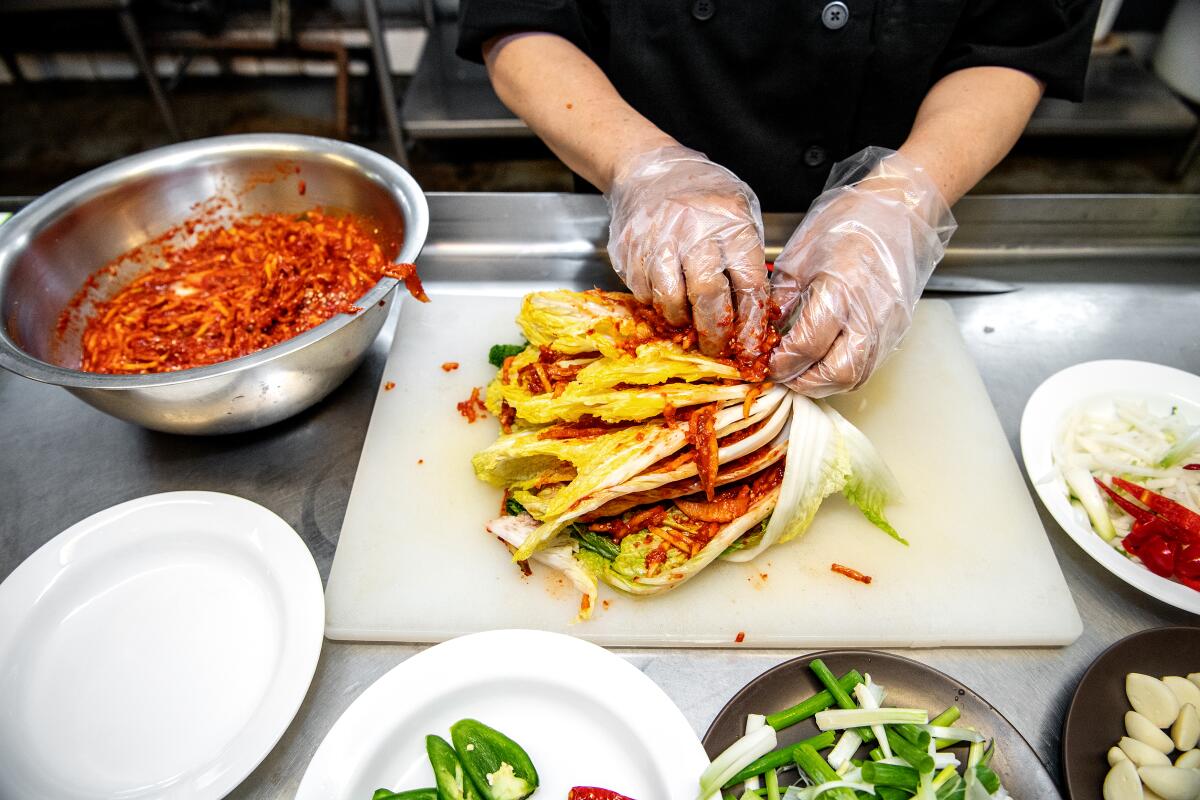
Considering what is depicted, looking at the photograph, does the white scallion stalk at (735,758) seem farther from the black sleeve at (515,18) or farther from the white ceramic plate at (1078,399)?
the black sleeve at (515,18)

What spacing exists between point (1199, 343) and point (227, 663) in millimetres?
2968

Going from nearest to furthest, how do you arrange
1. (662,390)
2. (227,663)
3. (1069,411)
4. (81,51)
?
(227,663)
(662,390)
(1069,411)
(81,51)

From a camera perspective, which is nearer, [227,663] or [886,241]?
[227,663]

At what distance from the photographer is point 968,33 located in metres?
2.31

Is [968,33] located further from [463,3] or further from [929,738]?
[929,738]

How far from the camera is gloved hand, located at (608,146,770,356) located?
1773 millimetres

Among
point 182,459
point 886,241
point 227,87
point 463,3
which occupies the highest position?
point 463,3

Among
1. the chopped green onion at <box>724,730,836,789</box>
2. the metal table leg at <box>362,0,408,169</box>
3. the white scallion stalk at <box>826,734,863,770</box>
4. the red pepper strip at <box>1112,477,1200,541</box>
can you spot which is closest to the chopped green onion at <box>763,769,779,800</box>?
the chopped green onion at <box>724,730,836,789</box>

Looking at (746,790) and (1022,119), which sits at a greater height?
(1022,119)

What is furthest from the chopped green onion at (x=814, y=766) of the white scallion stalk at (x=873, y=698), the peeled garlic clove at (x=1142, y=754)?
the peeled garlic clove at (x=1142, y=754)

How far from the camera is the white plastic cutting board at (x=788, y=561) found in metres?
1.75

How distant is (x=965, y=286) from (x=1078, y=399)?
0.56 metres

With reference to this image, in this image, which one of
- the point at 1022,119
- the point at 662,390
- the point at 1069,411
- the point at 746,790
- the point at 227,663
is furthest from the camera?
the point at 1022,119

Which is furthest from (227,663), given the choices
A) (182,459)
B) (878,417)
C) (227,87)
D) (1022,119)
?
(227,87)
